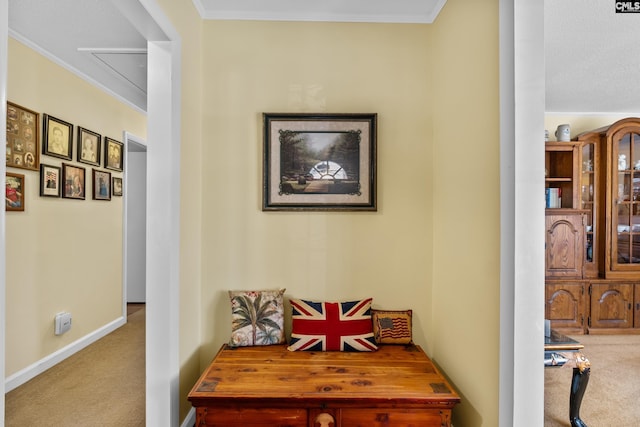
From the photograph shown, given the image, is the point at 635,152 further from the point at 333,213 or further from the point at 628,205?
the point at 333,213

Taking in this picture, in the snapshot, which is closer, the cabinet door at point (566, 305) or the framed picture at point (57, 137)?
the framed picture at point (57, 137)

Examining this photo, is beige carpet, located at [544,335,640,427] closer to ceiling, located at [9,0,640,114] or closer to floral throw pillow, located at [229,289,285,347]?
floral throw pillow, located at [229,289,285,347]

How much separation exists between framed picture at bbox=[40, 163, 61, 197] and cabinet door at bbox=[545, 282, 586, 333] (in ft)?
16.3

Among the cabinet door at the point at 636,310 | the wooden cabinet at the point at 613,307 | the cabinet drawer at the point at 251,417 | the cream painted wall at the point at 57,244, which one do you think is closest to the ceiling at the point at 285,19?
the cream painted wall at the point at 57,244

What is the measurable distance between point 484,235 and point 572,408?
1441 millimetres

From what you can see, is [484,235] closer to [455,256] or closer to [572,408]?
[455,256]

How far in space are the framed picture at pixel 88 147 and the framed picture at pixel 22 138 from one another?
1.67 ft

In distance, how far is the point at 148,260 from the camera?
6.11 ft

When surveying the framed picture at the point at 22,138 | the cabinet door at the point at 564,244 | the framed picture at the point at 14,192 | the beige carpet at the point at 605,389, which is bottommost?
the beige carpet at the point at 605,389

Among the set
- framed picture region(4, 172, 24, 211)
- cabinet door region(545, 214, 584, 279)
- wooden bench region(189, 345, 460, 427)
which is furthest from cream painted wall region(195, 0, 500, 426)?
cabinet door region(545, 214, 584, 279)

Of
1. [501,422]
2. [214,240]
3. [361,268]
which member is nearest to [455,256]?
[361,268]

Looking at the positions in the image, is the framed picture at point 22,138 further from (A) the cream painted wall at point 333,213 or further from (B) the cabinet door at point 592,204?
(B) the cabinet door at point 592,204

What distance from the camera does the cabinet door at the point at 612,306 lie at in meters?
4.04

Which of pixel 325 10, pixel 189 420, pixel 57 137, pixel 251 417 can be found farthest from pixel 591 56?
pixel 57 137
